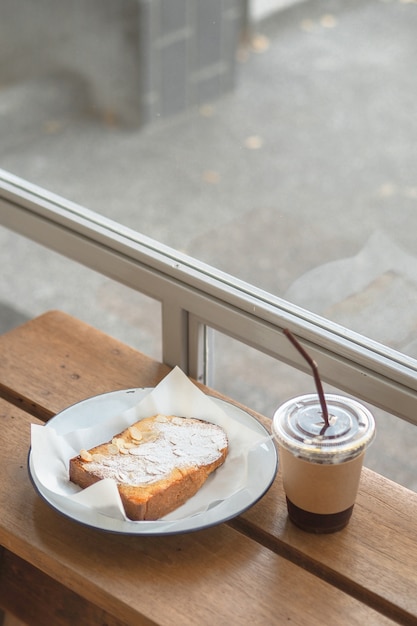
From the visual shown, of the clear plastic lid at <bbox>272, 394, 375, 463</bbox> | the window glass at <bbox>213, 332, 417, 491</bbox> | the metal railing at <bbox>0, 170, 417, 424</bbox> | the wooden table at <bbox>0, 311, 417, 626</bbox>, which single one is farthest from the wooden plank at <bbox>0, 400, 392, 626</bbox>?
the window glass at <bbox>213, 332, 417, 491</bbox>

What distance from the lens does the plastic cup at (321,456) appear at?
3.07ft

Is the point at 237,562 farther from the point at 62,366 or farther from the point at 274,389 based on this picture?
the point at 274,389

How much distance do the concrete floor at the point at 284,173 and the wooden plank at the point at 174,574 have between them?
331 millimetres

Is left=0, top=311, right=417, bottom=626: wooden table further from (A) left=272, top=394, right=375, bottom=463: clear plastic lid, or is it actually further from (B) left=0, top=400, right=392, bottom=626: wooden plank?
(A) left=272, top=394, right=375, bottom=463: clear plastic lid

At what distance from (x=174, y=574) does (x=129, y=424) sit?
224mm

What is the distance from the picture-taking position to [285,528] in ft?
3.29

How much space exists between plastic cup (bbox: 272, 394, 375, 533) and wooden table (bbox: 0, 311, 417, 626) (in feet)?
0.09

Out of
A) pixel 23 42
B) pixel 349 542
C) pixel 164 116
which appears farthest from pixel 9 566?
pixel 23 42

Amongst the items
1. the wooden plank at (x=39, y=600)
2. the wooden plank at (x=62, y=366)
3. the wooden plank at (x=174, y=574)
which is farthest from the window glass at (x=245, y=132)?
the wooden plank at (x=39, y=600)

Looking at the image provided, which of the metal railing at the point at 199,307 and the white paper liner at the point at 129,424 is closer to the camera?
the white paper liner at the point at 129,424

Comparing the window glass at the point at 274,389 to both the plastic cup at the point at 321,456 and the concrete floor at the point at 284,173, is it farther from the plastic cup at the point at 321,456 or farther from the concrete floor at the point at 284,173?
the plastic cup at the point at 321,456

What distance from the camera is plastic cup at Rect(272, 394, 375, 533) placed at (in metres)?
0.94

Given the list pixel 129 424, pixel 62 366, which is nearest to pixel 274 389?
pixel 62 366

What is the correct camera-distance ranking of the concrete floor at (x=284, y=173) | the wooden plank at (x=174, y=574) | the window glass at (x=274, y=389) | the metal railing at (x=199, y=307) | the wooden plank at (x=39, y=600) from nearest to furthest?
the wooden plank at (x=174, y=574) → the metal railing at (x=199, y=307) → the concrete floor at (x=284, y=173) → the wooden plank at (x=39, y=600) → the window glass at (x=274, y=389)
